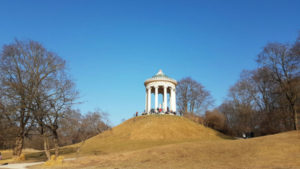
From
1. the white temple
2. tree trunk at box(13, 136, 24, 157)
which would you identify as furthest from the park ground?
the white temple

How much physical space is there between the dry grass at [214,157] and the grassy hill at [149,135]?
9109 mm

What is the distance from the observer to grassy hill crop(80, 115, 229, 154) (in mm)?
30453

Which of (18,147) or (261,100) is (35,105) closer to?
(18,147)

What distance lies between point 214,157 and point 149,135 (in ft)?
58.4

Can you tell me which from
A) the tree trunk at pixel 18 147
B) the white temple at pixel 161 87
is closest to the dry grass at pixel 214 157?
the tree trunk at pixel 18 147

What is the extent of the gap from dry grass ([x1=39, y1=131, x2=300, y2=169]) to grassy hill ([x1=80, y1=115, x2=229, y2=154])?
911 centimetres

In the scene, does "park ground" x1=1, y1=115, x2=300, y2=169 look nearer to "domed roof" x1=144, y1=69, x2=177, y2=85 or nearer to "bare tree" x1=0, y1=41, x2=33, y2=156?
"bare tree" x1=0, y1=41, x2=33, y2=156

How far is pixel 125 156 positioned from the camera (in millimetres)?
19891

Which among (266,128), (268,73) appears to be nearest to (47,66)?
(268,73)

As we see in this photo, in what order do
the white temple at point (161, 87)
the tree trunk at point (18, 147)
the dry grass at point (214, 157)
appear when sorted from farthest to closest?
the white temple at point (161, 87), the tree trunk at point (18, 147), the dry grass at point (214, 157)

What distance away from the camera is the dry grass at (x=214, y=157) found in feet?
47.0

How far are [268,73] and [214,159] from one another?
17343 mm

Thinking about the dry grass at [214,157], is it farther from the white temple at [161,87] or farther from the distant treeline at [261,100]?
the white temple at [161,87]

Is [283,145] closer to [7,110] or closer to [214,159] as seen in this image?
[214,159]
